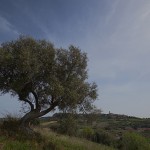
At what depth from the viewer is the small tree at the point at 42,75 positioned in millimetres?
23328

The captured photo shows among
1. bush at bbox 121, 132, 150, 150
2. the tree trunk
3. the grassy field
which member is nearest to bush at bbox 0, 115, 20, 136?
the tree trunk

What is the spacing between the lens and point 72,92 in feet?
79.5

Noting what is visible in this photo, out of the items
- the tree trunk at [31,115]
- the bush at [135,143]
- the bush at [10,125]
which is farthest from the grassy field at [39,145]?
the bush at [135,143]

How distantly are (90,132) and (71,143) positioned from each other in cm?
2863

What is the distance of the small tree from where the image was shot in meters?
23.3

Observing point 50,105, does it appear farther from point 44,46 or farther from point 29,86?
point 44,46

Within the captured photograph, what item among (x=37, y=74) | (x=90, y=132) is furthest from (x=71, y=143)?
(x=90, y=132)

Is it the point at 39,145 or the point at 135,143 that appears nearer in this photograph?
the point at 39,145

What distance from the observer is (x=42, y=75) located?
24.5m

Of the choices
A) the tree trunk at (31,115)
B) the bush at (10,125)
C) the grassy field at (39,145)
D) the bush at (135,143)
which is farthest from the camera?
the bush at (135,143)

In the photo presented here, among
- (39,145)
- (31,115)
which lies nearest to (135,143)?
(31,115)

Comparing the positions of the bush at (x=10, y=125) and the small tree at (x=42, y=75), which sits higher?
the small tree at (x=42, y=75)

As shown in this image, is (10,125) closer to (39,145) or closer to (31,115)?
(31,115)

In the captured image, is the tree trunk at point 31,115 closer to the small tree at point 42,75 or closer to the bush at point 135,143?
the small tree at point 42,75
